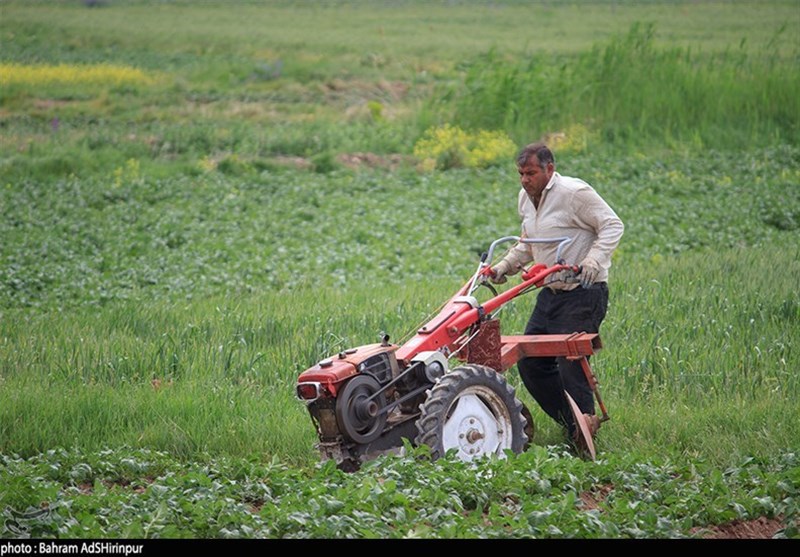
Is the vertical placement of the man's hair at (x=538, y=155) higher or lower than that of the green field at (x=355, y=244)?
higher

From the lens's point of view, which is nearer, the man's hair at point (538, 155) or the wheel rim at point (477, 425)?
the wheel rim at point (477, 425)

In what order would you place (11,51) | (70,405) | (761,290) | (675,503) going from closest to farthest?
(675,503), (70,405), (761,290), (11,51)

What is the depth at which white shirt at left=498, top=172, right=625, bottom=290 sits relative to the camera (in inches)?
299

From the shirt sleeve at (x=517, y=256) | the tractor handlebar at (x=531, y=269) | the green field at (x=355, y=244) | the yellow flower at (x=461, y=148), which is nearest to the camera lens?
the green field at (x=355, y=244)

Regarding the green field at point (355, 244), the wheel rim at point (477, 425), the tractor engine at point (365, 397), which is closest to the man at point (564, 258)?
the green field at point (355, 244)

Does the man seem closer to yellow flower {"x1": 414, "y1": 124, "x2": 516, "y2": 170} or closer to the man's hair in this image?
the man's hair

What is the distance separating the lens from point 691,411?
862cm

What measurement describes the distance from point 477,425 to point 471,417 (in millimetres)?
75

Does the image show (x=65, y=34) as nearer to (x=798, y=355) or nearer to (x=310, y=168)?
(x=310, y=168)

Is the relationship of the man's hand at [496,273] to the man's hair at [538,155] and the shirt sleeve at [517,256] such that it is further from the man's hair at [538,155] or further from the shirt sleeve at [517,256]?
the man's hair at [538,155]

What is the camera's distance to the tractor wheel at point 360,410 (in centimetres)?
677

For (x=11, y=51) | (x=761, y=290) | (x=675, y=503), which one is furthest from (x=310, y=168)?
(x=675, y=503)

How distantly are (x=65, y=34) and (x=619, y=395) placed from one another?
21585mm

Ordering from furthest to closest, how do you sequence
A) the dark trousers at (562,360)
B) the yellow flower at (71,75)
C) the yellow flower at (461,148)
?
the yellow flower at (71,75) < the yellow flower at (461,148) < the dark trousers at (562,360)
